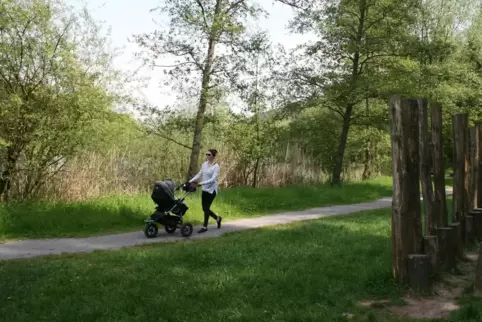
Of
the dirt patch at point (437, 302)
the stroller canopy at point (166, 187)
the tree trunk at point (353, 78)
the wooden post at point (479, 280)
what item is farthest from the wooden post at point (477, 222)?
the tree trunk at point (353, 78)

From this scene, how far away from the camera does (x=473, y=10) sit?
117ft

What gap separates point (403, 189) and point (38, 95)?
9.77 metres

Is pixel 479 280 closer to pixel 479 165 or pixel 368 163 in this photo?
pixel 479 165

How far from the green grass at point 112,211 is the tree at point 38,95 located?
1.54 metres

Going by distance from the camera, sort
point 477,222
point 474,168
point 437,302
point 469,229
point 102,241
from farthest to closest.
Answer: point 102,241 < point 474,168 < point 477,222 < point 469,229 < point 437,302

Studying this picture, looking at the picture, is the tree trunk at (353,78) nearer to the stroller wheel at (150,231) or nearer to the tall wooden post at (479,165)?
the tall wooden post at (479,165)

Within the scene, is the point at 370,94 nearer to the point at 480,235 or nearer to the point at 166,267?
the point at 480,235

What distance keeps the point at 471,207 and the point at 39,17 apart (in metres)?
10.6

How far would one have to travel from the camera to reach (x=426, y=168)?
20.6 ft

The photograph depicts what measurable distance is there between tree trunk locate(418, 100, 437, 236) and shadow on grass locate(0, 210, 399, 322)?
0.84 m

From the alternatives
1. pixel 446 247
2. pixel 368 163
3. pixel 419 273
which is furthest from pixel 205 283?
pixel 368 163

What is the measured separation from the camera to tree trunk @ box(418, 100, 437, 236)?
620 centimetres

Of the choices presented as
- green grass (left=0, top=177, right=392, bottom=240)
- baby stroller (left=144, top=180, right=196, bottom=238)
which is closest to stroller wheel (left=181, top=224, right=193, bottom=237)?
baby stroller (left=144, top=180, right=196, bottom=238)

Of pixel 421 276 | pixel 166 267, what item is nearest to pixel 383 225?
pixel 421 276
